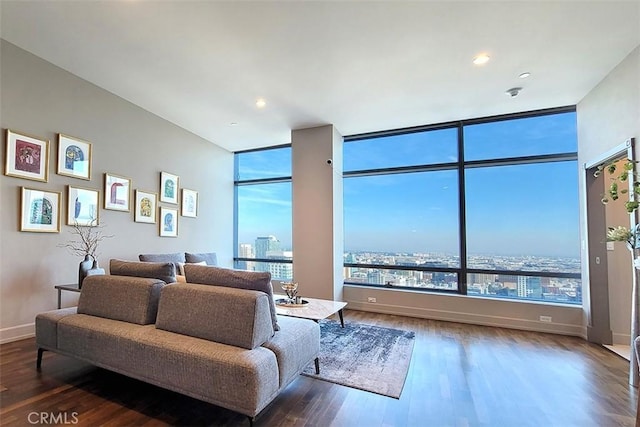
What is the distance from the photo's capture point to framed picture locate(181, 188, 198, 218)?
5.13 meters

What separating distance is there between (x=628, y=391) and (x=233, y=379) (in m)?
2.99

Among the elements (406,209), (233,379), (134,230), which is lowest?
(233,379)

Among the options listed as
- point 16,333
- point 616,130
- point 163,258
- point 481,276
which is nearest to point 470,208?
point 481,276

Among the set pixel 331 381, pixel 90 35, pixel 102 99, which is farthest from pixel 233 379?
pixel 102 99

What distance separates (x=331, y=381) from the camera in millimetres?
2379

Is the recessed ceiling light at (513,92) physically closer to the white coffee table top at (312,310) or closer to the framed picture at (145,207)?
the white coffee table top at (312,310)

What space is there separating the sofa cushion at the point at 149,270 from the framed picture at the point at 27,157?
66.2 inches

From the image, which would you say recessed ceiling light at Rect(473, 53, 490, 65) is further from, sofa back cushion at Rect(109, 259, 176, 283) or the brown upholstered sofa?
sofa back cushion at Rect(109, 259, 176, 283)

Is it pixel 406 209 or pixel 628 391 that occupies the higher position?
pixel 406 209

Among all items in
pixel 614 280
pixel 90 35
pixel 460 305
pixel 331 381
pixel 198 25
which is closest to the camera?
pixel 331 381

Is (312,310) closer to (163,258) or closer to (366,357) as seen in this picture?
(366,357)

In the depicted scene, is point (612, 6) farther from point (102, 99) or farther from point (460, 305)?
point (102, 99)

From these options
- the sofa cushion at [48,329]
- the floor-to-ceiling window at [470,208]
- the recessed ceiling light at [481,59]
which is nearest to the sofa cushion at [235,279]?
the sofa cushion at [48,329]

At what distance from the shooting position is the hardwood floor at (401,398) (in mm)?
1870
